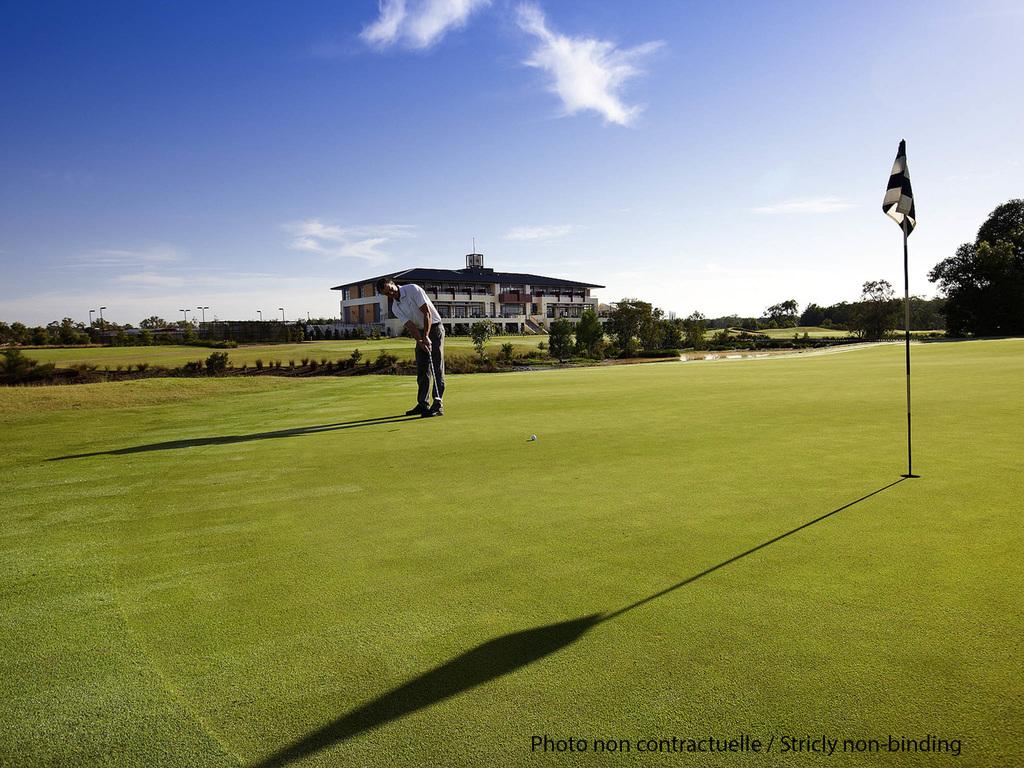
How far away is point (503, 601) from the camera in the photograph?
3.89 meters

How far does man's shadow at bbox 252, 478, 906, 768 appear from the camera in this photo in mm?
2629

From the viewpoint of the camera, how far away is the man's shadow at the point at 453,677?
2.63m

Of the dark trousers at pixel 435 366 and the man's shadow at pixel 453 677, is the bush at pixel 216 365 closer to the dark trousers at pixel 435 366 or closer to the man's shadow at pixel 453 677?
the dark trousers at pixel 435 366

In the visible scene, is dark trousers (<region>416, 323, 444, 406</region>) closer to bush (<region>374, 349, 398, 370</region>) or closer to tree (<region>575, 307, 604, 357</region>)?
bush (<region>374, 349, 398, 370</region>)

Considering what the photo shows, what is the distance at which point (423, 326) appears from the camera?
1238cm

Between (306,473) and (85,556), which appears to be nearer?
(85,556)

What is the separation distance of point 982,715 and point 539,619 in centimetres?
210

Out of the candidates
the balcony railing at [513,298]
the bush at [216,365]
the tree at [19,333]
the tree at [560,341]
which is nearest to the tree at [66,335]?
the tree at [19,333]

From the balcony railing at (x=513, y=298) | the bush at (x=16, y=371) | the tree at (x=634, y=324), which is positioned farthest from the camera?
the balcony railing at (x=513, y=298)

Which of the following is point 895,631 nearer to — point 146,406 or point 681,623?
point 681,623

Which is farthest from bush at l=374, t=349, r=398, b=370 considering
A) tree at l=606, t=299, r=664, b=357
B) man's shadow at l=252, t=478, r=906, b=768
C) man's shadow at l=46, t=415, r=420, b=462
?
man's shadow at l=252, t=478, r=906, b=768

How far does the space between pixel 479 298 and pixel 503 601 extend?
348 feet

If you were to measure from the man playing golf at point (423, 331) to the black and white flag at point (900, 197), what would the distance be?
7641mm

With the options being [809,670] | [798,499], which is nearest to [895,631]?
[809,670]
